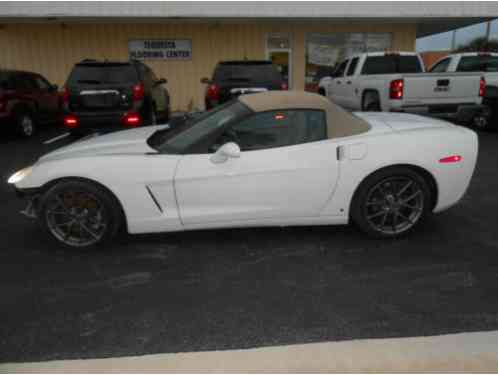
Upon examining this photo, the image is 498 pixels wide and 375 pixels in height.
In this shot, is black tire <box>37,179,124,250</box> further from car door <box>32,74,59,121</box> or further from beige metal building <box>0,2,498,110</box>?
beige metal building <box>0,2,498,110</box>

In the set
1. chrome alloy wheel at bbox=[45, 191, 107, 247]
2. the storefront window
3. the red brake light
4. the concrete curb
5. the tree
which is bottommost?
the concrete curb

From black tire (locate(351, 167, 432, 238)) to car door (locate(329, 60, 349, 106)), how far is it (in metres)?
7.37

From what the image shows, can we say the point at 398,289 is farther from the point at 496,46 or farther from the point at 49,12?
the point at 496,46

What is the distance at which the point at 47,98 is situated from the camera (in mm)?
10922

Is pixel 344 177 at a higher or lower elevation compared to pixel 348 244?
higher

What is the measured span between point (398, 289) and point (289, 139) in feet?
5.14

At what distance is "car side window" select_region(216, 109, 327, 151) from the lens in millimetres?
3715

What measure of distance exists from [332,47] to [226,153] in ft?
43.2

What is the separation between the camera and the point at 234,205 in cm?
368

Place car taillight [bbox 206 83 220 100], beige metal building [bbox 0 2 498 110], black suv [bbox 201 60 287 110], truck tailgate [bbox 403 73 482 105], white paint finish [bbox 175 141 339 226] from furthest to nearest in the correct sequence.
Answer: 1. beige metal building [bbox 0 2 498 110]
2. car taillight [bbox 206 83 220 100]
3. black suv [bbox 201 60 287 110]
4. truck tailgate [bbox 403 73 482 105]
5. white paint finish [bbox 175 141 339 226]

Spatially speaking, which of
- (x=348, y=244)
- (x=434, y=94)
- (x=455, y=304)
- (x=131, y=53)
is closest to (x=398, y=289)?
(x=455, y=304)

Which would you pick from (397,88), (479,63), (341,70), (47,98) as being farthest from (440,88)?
(47,98)

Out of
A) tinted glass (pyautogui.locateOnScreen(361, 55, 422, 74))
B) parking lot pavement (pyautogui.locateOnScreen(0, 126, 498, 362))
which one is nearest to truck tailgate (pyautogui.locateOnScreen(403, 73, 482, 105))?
tinted glass (pyautogui.locateOnScreen(361, 55, 422, 74))

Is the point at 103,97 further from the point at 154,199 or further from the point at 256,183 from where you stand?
the point at 256,183
